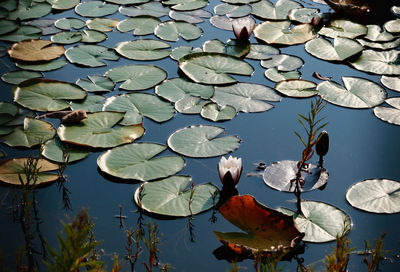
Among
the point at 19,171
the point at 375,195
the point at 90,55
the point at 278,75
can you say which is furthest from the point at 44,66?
the point at 375,195

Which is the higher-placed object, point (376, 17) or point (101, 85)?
point (376, 17)

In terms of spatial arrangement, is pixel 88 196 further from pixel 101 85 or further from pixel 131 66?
pixel 131 66

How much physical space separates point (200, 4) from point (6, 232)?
2833mm

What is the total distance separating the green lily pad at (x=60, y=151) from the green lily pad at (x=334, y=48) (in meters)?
1.87

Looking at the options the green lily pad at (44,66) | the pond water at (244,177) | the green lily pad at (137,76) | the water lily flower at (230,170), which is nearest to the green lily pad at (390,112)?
the pond water at (244,177)

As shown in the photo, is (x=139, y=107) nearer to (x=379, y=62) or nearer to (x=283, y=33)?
(x=283, y=33)

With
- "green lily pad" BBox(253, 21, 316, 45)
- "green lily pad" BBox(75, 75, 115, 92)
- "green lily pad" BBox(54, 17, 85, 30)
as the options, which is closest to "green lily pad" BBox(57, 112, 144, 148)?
"green lily pad" BBox(75, 75, 115, 92)

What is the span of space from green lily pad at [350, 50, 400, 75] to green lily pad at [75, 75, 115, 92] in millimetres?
1652

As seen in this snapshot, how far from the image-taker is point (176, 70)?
11.6 feet

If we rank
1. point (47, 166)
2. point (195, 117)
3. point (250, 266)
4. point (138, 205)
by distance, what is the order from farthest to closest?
point (195, 117), point (47, 166), point (138, 205), point (250, 266)

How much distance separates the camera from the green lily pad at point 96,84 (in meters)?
3.29

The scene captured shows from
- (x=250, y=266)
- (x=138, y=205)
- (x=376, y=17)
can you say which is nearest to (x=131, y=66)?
(x=138, y=205)

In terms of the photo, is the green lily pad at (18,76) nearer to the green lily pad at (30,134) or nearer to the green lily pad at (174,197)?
the green lily pad at (30,134)

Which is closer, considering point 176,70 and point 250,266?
point 250,266
